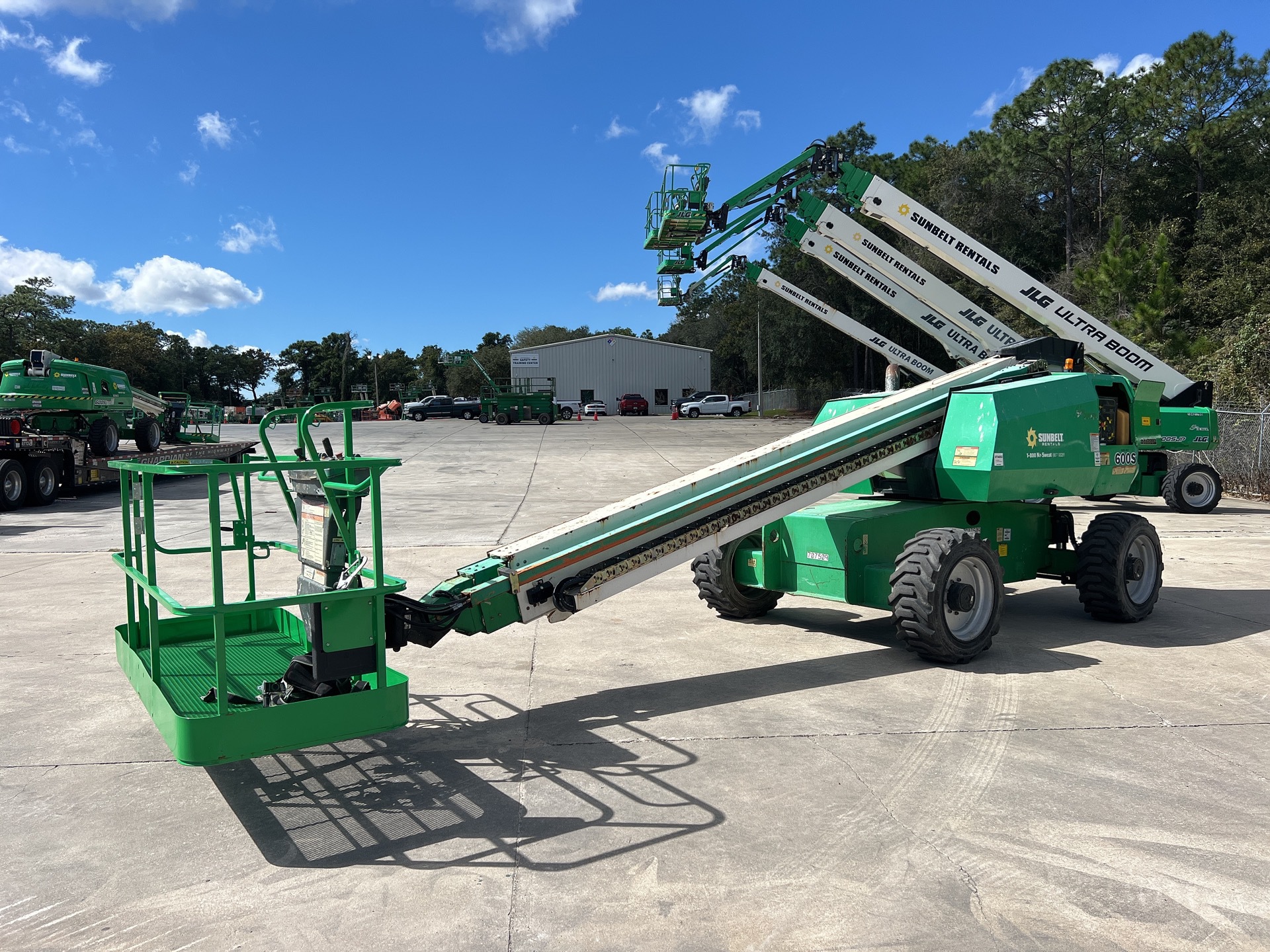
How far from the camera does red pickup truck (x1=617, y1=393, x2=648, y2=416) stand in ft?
231

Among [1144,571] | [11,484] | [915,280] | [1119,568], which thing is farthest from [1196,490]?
[11,484]

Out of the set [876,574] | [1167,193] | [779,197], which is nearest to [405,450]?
[779,197]

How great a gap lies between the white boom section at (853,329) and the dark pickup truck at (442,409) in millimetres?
36218

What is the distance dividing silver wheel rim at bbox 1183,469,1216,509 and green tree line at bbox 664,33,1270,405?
1616 centimetres

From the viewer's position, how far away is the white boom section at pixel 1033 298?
14.5 metres

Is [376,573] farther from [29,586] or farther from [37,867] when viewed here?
[29,586]

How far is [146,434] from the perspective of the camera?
23969mm

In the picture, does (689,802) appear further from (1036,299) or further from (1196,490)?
(1196,490)

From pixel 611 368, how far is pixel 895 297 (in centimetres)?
5978

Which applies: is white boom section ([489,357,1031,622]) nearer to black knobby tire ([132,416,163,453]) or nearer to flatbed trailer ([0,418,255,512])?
flatbed trailer ([0,418,255,512])

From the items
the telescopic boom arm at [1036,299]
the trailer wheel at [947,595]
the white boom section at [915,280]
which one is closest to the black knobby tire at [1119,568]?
the trailer wheel at [947,595]

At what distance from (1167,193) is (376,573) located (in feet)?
170

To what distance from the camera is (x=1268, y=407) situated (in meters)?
18.5

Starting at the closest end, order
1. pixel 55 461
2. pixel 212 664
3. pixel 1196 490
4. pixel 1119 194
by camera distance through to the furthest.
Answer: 1. pixel 212 664
2. pixel 1196 490
3. pixel 55 461
4. pixel 1119 194
